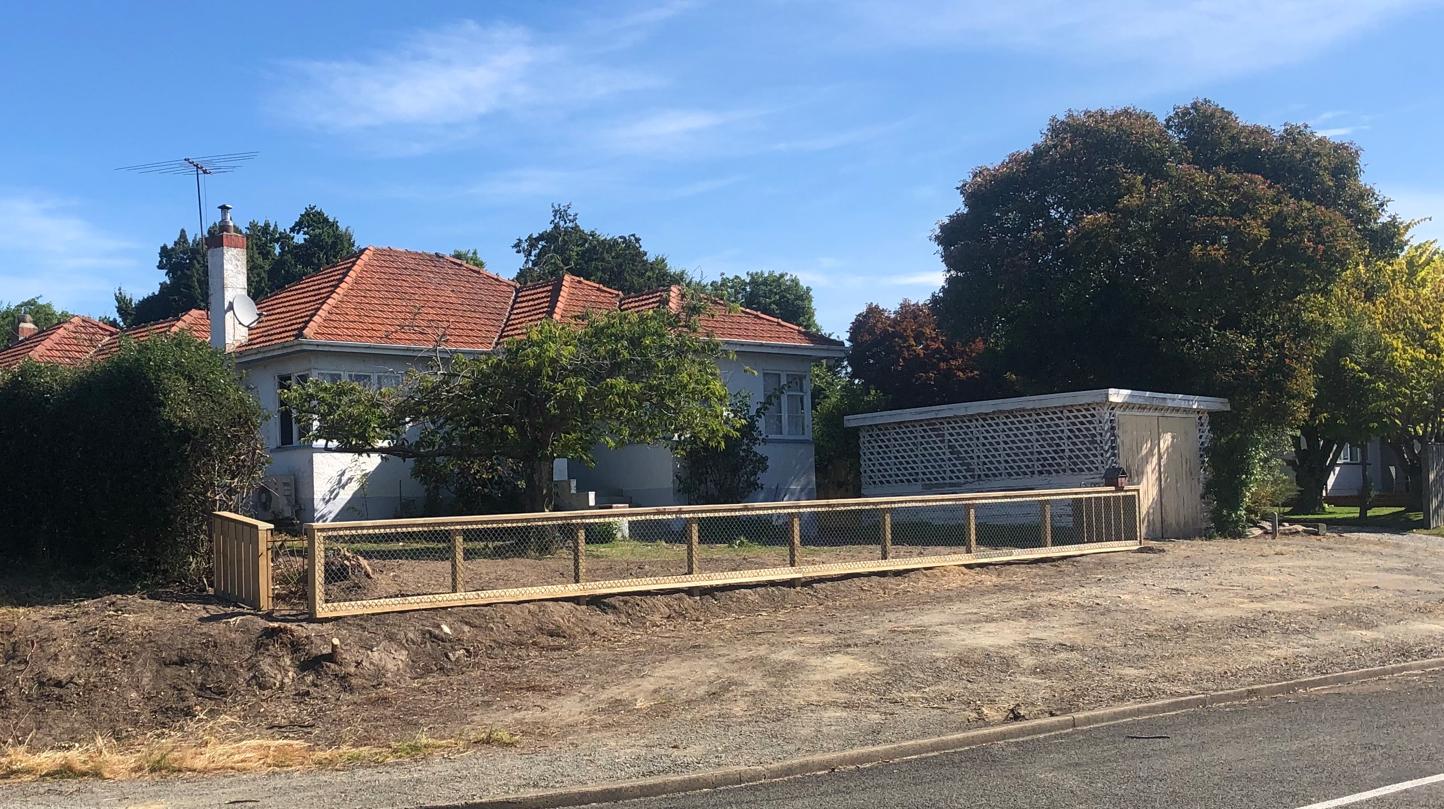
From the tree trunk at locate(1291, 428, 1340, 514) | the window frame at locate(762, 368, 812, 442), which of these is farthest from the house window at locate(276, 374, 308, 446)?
the tree trunk at locate(1291, 428, 1340, 514)

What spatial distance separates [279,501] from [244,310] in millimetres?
4292

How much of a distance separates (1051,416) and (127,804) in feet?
60.7

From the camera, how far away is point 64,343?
2998cm

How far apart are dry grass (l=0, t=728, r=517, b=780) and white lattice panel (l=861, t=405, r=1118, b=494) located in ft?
49.9

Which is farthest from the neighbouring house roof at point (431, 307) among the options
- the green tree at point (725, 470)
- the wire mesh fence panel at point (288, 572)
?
the wire mesh fence panel at point (288, 572)

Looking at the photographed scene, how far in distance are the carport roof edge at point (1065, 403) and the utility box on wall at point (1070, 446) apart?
20 millimetres

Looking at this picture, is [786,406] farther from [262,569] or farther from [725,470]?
[262,569]

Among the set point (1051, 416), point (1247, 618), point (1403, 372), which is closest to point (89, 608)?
point (1247, 618)

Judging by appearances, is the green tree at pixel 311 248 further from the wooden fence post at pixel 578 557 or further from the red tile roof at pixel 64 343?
the wooden fence post at pixel 578 557

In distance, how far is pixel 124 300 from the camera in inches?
2291

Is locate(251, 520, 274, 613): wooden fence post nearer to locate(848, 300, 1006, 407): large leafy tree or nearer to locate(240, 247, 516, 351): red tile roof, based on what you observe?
locate(240, 247, 516, 351): red tile roof

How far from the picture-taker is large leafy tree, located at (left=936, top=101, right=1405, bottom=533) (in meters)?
25.0

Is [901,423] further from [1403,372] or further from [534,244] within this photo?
[534,244]

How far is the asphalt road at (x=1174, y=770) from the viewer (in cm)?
787
